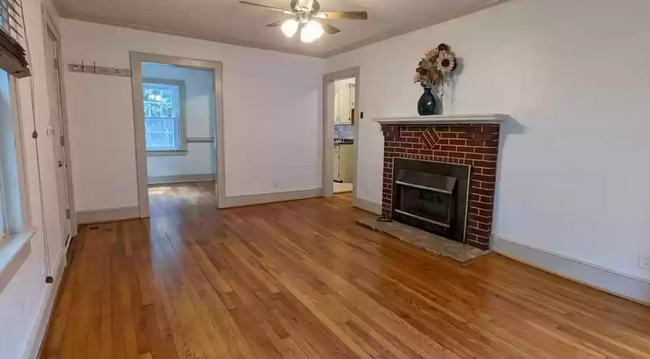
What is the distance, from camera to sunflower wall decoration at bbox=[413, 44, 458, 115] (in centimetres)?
383

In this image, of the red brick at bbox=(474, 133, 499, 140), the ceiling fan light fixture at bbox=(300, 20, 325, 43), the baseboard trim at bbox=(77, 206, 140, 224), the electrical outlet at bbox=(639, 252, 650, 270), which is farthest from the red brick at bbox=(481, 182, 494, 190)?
the baseboard trim at bbox=(77, 206, 140, 224)

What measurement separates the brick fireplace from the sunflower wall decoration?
0.67 ft

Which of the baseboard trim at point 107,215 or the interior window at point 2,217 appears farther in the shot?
the baseboard trim at point 107,215

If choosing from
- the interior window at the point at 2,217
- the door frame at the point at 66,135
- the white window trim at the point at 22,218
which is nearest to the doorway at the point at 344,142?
the door frame at the point at 66,135

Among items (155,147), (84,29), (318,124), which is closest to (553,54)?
(318,124)

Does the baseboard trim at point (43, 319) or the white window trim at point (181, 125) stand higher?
the white window trim at point (181, 125)

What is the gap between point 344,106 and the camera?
7.90m

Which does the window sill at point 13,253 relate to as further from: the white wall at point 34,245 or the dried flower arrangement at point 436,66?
the dried flower arrangement at point 436,66

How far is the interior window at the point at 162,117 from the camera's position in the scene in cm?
760

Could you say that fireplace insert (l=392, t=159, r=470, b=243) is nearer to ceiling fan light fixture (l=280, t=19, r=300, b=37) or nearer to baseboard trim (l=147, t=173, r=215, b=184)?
ceiling fan light fixture (l=280, t=19, r=300, b=37)

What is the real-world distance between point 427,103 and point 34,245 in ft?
11.9

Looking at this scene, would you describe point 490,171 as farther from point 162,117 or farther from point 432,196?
point 162,117

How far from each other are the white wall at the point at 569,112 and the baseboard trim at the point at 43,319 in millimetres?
3611

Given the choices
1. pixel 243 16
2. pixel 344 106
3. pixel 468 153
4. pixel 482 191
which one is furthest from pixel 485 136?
pixel 344 106
